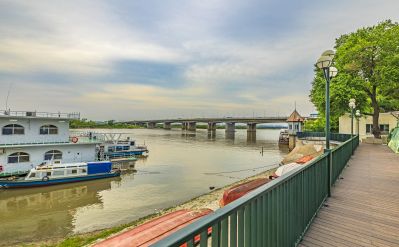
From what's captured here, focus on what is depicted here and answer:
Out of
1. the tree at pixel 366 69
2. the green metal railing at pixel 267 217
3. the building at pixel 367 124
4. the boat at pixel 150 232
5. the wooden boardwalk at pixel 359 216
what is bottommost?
the boat at pixel 150 232

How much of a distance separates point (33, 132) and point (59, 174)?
6389 millimetres

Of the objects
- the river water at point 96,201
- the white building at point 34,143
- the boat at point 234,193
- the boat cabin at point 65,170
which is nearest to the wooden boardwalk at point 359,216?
the boat at point 234,193

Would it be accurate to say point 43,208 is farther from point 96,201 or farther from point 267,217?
point 267,217

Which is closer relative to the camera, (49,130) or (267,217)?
(267,217)

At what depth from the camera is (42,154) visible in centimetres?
2867

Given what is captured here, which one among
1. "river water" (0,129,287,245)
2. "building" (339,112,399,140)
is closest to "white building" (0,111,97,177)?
"river water" (0,129,287,245)

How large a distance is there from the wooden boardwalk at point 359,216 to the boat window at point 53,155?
29880 millimetres

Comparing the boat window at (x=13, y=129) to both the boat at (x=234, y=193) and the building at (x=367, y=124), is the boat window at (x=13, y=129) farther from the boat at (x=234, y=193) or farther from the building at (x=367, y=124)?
the building at (x=367, y=124)

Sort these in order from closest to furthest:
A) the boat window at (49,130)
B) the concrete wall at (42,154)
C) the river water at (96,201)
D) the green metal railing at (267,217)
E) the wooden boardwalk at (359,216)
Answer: the green metal railing at (267,217) → the wooden boardwalk at (359,216) → the river water at (96,201) → the concrete wall at (42,154) → the boat window at (49,130)

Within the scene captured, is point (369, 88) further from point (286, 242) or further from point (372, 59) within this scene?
point (286, 242)

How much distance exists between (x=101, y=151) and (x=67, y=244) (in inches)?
1127

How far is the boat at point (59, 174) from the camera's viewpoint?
24.3 meters

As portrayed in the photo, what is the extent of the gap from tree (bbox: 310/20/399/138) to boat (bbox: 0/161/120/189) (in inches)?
1063

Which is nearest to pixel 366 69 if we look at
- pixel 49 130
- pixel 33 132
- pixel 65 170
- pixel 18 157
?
pixel 65 170
